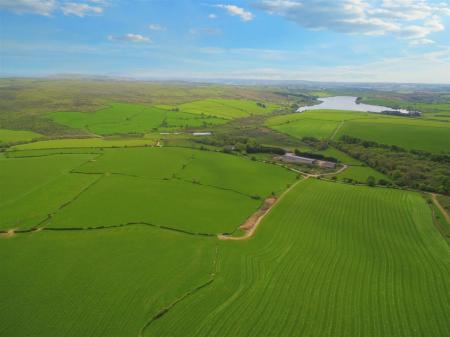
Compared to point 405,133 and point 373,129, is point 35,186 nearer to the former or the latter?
point 373,129

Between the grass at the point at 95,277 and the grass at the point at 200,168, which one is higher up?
the grass at the point at 200,168

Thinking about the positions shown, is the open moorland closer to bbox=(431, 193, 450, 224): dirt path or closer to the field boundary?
the field boundary

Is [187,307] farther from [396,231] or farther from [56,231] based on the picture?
[396,231]

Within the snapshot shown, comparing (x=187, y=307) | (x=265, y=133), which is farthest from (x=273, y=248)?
(x=265, y=133)

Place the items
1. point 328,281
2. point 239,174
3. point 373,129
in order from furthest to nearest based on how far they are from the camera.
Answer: point 373,129, point 239,174, point 328,281

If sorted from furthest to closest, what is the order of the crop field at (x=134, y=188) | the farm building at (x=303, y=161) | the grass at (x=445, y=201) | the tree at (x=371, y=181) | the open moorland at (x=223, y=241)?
1. the farm building at (x=303, y=161)
2. the tree at (x=371, y=181)
3. the grass at (x=445, y=201)
4. the crop field at (x=134, y=188)
5. the open moorland at (x=223, y=241)

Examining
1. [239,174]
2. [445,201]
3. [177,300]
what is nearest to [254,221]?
[177,300]

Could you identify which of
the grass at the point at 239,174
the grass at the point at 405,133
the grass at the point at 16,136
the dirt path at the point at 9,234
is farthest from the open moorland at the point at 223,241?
the grass at the point at 16,136

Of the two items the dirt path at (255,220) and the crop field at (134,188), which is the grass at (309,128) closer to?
the crop field at (134,188)
